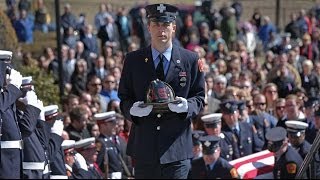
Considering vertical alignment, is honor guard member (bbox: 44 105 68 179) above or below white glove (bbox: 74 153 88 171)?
above

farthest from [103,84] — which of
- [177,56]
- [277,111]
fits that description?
[177,56]

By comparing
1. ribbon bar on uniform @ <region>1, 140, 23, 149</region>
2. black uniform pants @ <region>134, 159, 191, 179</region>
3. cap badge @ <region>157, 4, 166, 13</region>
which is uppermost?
cap badge @ <region>157, 4, 166, 13</region>

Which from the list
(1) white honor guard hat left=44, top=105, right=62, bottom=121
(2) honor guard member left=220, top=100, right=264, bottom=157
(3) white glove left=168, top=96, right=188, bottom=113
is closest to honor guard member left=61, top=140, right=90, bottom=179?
(1) white honor guard hat left=44, top=105, right=62, bottom=121

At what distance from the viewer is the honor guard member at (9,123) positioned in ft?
21.8

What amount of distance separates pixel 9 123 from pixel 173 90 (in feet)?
4.28

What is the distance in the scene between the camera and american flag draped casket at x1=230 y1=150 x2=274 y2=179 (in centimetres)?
1002

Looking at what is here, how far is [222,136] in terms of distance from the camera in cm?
1084

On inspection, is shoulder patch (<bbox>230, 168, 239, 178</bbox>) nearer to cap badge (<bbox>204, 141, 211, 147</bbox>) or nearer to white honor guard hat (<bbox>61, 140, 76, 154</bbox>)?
cap badge (<bbox>204, 141, 211, 147</bbox>)

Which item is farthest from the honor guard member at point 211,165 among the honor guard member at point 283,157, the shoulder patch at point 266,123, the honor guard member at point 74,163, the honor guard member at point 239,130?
the shoulder patch at point 266,123

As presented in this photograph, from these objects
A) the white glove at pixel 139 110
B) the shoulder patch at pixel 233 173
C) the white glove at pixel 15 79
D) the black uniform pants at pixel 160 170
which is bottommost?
the shoulder patch at pixel 233 173

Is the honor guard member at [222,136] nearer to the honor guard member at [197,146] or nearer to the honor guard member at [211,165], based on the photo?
the honor guard member at [197,146]

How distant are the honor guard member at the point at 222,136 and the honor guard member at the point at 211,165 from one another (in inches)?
28.9

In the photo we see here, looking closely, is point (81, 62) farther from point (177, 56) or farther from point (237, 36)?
point (177, 56)

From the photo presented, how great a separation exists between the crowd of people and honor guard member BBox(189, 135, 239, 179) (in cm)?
1
